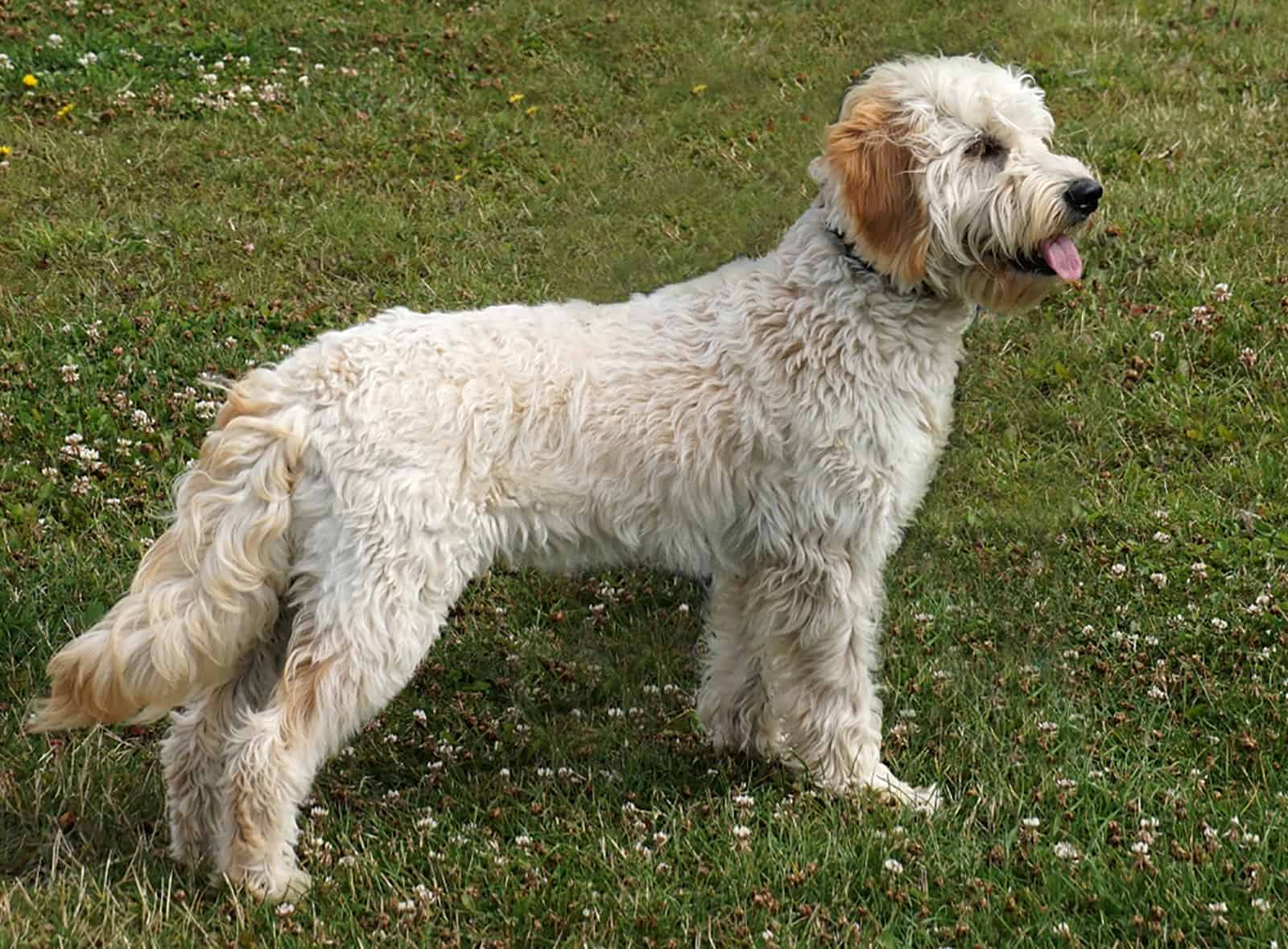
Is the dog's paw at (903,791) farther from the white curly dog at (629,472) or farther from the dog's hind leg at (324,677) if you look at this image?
the dog's hind leg at (324,677)

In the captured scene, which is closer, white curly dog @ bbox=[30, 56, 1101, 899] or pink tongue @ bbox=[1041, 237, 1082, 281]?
white curly dog @ bbox=[30, 56, 1101, 899]

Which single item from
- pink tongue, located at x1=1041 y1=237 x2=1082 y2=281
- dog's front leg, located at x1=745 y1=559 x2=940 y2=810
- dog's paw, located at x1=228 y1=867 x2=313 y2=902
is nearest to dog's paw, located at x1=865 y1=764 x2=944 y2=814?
dog's front leg, located at x1=745 y1=559 x2=940 y2=810

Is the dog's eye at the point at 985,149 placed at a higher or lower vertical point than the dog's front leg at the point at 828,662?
higher

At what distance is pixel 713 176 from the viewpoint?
32.8 feet

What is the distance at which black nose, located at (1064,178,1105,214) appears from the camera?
490 cm

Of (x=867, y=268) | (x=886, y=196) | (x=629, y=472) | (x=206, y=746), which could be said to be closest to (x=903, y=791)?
(x=629, y=472)

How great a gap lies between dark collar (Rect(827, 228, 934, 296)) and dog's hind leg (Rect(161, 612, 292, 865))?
2106mm

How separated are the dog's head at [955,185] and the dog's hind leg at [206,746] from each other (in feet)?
7.31

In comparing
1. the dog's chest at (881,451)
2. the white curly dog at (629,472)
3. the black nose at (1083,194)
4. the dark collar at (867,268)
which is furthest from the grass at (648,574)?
the black nose at (1083,194)

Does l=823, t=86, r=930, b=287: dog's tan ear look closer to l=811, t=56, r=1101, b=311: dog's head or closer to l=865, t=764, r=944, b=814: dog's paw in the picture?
l=811, t=56, r=1101, b=311: dog's head

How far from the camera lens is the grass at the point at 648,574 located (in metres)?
4.57

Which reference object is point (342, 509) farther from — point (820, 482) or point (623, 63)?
point (623, 63)

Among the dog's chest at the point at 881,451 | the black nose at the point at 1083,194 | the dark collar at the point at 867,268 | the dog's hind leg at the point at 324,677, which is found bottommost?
the dog's hind leg at the point at 324,677

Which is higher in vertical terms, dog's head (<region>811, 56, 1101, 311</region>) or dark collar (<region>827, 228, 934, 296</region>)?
dog's head (<region>811, 56, 1101, 311</region>)
